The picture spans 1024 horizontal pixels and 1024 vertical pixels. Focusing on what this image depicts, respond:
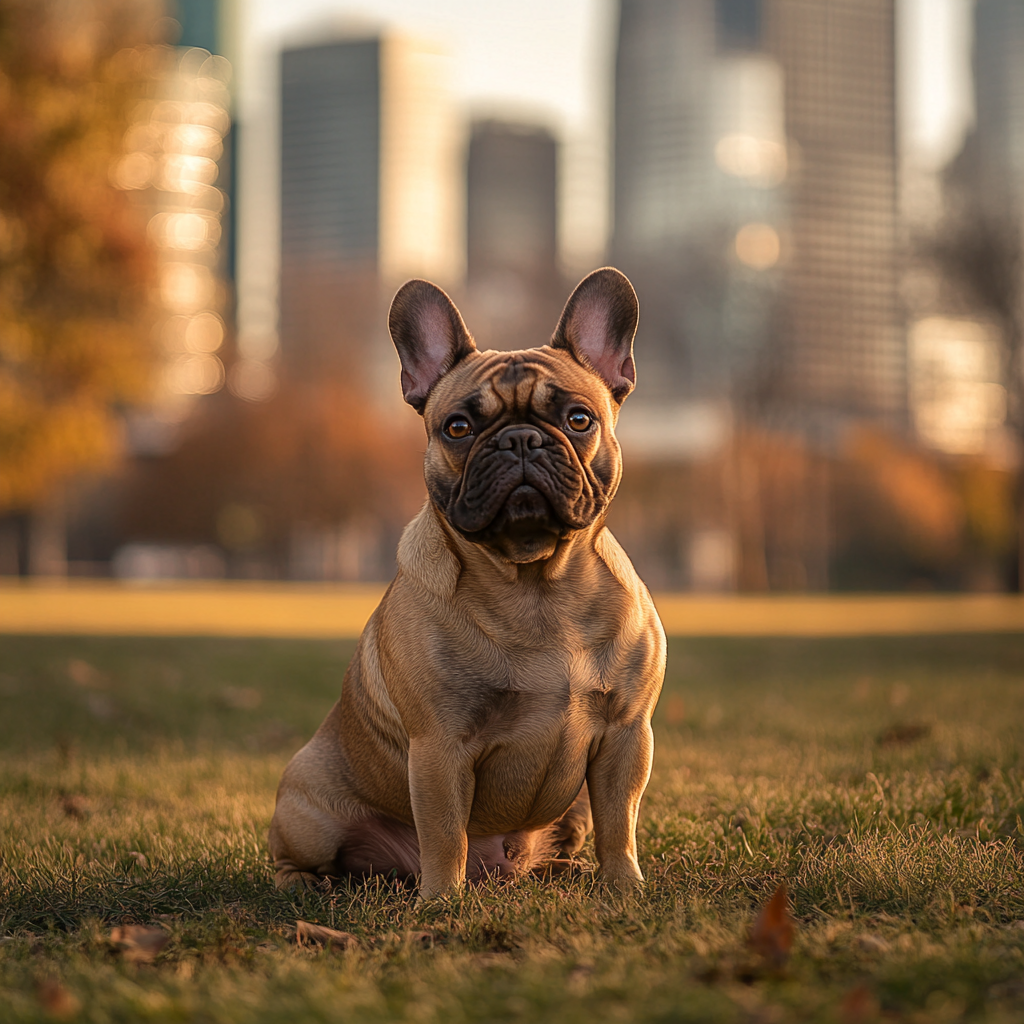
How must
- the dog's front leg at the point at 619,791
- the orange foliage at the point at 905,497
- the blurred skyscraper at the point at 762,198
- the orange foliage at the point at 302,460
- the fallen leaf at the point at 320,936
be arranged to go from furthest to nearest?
1. the blurred skyscraper at the point at 762,198
2. the orange foliage at the point at 905,497
3. the orange foliage at the point at 302,460
4. the dog's front leg at the point at 619,791
5. the fallen leaf at the point at 320,936

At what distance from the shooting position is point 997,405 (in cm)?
2977

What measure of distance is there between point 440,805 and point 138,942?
0.93 m

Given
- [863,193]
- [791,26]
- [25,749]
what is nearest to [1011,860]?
[25,749]

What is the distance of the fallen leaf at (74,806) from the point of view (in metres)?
5.14

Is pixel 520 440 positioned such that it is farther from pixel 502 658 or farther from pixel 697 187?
pixel 697 187

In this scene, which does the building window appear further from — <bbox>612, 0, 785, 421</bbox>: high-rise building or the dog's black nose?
the dog's black nose

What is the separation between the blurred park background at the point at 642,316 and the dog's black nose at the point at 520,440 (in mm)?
13799

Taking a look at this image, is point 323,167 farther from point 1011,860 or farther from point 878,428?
point 1011,860

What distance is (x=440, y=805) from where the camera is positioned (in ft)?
11.5

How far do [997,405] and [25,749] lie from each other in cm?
2788

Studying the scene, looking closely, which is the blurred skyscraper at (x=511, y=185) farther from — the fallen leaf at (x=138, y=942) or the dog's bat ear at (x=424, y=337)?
the fallen leaf at (x=138, y=942)

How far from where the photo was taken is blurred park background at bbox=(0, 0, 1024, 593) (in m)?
16.8

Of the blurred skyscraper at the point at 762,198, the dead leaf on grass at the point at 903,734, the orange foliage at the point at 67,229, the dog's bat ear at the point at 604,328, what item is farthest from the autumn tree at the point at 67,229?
the blurred skyscraper at the point at 762,198


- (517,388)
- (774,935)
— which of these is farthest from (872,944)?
(517,388)
